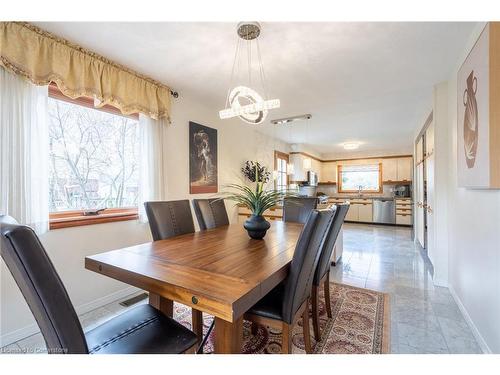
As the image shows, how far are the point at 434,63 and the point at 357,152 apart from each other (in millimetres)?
5595

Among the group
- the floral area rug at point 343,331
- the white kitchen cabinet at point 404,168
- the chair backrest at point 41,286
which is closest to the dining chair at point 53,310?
the chair backrest at point 41,286

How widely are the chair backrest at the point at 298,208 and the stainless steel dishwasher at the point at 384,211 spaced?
5.18 m

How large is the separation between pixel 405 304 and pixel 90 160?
3325mm

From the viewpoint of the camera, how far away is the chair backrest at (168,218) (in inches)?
74.4

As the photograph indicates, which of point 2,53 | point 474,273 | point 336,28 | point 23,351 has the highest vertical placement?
point 336,28

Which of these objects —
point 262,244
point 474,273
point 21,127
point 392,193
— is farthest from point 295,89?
point 392,193

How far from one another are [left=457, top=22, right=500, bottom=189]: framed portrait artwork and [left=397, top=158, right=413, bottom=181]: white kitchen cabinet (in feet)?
18.4

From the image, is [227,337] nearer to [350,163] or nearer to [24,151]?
[24,151]

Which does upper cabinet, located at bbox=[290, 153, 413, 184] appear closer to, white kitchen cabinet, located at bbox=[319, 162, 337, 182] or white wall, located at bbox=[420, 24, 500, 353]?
white kitchen cabinet, located at bbox=[319, 162, 337, 182]

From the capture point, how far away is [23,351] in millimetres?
1663

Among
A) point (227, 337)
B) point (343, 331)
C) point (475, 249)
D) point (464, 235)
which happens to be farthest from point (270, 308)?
point (464, 235)

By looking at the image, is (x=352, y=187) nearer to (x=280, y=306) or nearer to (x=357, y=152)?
(x=357, y=152)

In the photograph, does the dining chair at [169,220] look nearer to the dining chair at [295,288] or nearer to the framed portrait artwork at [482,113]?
the dining chair at [295,288]

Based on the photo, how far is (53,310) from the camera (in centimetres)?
74
